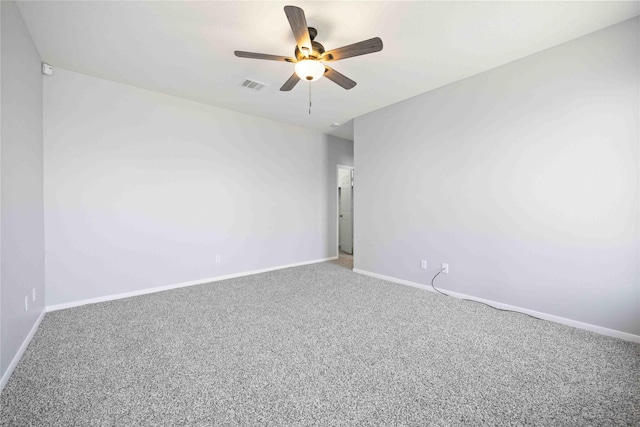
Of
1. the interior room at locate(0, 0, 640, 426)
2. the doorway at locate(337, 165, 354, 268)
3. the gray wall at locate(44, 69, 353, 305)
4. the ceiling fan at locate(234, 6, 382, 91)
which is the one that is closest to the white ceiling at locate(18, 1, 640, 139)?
the interior room at locate(0, 0, 640, 426)

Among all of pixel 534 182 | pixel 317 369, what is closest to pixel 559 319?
pixel 534 182

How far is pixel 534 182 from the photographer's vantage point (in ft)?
8.57

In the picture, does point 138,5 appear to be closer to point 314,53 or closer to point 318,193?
point 314,53

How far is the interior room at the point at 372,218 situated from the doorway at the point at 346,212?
1952 millimetres

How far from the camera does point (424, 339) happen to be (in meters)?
2.18

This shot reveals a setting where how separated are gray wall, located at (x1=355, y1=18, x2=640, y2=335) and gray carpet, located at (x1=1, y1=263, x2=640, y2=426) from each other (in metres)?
0.47

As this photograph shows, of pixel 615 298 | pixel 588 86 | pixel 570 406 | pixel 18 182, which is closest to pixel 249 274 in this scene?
pixel 18 182

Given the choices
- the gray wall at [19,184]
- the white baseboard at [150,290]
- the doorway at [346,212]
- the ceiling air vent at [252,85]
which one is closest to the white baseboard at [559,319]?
the white baseboard at [150,290]

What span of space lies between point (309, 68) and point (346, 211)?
14.3 ft

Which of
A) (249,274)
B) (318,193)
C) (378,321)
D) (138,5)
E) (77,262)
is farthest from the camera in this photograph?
(318,193)

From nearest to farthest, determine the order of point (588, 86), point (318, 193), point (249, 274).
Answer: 1. point (588, 86)
2. point (249, 274)
3. point (318, 193)

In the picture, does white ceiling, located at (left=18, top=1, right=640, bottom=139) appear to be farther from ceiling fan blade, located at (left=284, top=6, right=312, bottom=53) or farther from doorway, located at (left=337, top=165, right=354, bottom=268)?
doorway, located at (left=337, top=165, right=354, bottom=268)

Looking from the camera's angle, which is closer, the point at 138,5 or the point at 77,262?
the point at 138,5

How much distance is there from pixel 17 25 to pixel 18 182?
1.22m
